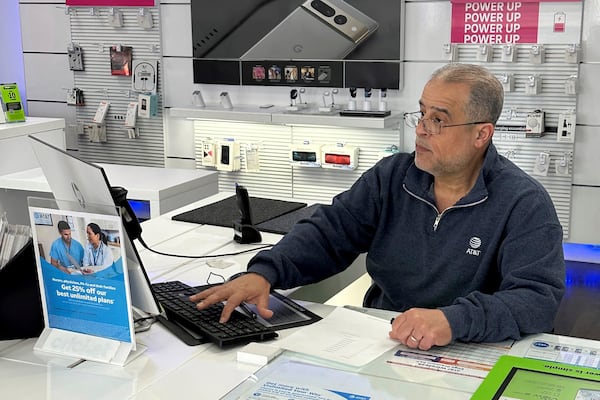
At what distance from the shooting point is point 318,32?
5512 millimetres

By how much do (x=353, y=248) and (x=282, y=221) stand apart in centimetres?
78

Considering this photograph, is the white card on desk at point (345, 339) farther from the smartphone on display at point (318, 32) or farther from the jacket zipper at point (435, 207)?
the smartphone on display at point (318, 32)

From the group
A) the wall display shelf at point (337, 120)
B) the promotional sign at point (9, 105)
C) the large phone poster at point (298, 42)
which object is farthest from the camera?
the promotional sign at point (9, 105)

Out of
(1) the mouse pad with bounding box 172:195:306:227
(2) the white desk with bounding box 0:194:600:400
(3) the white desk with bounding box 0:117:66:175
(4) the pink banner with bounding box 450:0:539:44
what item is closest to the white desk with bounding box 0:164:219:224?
(1) the mouse pad with bounding box 172:195:306:227

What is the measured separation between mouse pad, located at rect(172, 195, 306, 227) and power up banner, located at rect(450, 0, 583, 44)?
206 cm

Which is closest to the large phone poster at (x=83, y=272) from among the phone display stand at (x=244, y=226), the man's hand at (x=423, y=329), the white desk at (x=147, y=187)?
the man's hand at (x=423, y=329)

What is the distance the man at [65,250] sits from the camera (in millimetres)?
2047

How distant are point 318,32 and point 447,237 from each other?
327 centimetres

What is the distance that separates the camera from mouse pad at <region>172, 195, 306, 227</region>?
11.4 feet

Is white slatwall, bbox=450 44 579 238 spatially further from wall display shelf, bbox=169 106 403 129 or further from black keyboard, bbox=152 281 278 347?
black keyboard, bbox=152 281 278 347

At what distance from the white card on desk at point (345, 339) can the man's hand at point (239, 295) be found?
163mm

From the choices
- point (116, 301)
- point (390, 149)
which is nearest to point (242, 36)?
point (390, 149)

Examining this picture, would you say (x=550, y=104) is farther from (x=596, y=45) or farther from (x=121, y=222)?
(x=121, y=222)

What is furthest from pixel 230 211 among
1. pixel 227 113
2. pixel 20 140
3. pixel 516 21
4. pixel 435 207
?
pixel 516 21
